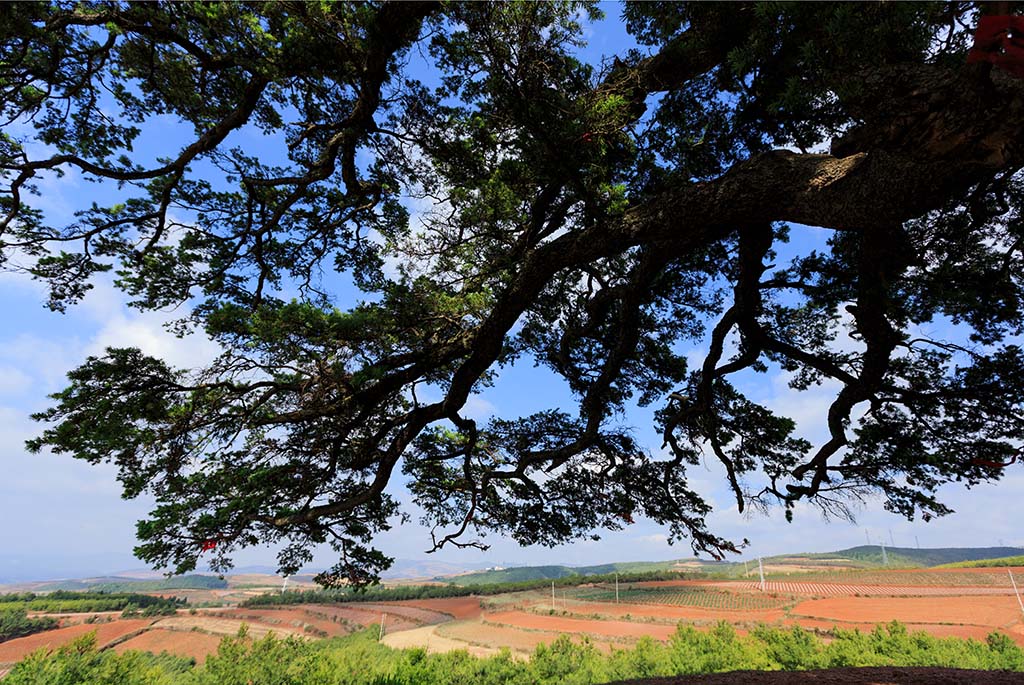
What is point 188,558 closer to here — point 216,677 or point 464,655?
point 216,677

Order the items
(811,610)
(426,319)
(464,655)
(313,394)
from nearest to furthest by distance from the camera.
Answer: (313,394) < (426,319) < (464,655) < (811,610)

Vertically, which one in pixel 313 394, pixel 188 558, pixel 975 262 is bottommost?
pixel 188 558

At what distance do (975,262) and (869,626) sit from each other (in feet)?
47.2

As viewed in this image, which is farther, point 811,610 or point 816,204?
point 811,610

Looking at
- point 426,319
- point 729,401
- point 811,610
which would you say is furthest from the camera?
point 811,610

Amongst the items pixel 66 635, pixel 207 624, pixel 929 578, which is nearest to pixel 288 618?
pixel 207 624

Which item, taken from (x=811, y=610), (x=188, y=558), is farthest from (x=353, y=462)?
(x=811, y=610)

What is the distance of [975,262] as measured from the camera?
16.4 ft

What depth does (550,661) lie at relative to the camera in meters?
11.1

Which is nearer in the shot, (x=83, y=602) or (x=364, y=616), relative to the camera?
(x=83, y=602)

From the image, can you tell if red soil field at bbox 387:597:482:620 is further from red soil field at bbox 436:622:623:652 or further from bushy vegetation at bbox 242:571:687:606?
red soil field at bbox 436:622:623:652

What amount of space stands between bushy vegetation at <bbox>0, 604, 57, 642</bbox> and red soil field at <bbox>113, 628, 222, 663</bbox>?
5.12 metres

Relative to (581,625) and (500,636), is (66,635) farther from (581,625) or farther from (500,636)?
(581,625)

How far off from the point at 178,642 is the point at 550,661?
15690 mm
